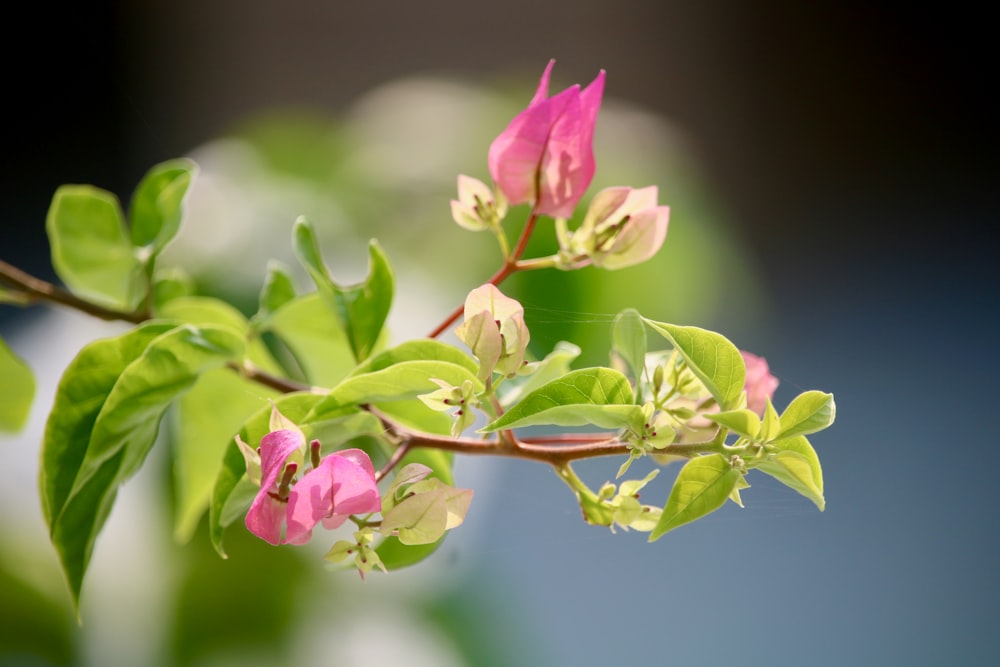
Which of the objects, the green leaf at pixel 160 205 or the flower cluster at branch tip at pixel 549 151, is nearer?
the flower cluster at branch tip at pixel 549 151

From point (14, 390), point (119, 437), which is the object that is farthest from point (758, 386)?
point (14, 390)

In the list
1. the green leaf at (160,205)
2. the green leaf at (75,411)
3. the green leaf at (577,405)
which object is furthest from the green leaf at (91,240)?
the green leaf at (577,405)

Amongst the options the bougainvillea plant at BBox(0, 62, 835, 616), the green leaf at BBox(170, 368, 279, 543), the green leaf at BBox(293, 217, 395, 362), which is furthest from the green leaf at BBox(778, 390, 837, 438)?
the green leaf at BBox(170, 368, 279, 543)

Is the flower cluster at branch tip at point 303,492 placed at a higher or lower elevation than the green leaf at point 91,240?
higher

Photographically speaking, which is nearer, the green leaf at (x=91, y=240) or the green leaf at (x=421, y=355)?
the green leaf at (x=421, y=355)

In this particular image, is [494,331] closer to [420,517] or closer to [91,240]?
[420,517]

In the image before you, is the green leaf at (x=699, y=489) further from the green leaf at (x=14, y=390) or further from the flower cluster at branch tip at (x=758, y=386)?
the green leaf at (x=14, y=390)

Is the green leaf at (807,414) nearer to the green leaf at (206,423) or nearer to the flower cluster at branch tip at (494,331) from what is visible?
the flower cluster at branch tip at (494,331)

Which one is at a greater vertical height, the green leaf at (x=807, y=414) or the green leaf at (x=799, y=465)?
the green leaf at (x=807, y=414)

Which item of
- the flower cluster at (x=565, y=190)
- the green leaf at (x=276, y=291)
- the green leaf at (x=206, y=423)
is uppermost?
the flower cluster at (x=565, y=190)

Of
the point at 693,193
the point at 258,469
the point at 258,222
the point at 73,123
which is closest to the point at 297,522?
the point at 258,469
